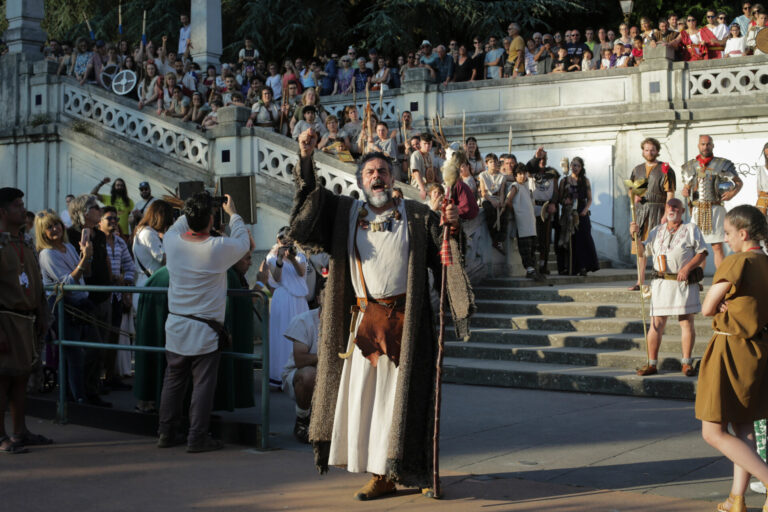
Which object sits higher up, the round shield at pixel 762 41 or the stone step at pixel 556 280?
the round shield at pixel 762 41

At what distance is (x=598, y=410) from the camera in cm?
881

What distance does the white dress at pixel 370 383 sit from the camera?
5906mm

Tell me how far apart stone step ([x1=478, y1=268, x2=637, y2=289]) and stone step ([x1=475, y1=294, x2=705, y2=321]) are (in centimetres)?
55

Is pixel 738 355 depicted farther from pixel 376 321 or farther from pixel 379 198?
pixel 379 198

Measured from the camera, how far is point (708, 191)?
12469 millimetres

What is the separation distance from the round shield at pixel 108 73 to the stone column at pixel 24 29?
6.74 ft

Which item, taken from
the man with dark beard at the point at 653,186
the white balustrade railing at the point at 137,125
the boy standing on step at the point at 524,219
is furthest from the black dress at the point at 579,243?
the white balustrade railing at the point at 137,125

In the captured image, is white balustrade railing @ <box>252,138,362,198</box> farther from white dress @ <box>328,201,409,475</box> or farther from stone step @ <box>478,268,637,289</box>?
white dress @ <box>328,201,409,475</box>

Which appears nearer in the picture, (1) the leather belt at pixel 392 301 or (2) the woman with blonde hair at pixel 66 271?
(1) the leather belt at pixel 392 301

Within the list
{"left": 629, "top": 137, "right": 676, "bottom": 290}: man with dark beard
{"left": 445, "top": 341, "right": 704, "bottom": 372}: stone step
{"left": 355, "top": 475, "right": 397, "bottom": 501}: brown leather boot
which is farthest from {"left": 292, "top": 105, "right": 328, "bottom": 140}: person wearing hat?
{"left": 355, "top": 475, "right": 397, "bottom": 501}: brown leather boot

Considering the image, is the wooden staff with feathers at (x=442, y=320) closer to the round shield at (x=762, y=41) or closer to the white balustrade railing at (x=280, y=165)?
the round shield at (x=762, y=41)

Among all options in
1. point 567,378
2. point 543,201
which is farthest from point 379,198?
point 543,201

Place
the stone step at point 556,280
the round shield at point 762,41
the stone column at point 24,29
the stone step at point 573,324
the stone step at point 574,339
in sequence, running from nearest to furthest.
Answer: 1. the stone step at point 574,339
2. the stone step at point 573,324
3. the round shield at point 762,41
4. the stone step at point 556,280
5. the stone column at point 24,29

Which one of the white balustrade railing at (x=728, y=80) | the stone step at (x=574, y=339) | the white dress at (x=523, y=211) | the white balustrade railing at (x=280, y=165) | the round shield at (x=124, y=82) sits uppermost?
the round shield at (x=124, y=82)
